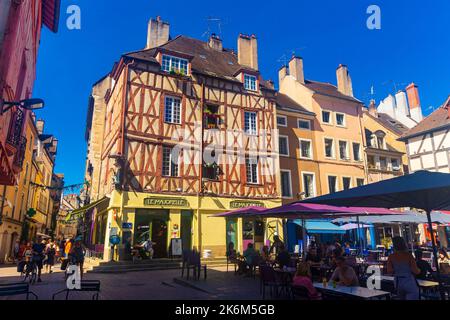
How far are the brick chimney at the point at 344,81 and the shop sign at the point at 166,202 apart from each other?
54.9 ft

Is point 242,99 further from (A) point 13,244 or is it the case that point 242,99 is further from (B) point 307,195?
(A) point 13,244

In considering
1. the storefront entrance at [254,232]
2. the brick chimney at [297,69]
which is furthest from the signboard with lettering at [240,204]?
the brick chimney at [297,69]

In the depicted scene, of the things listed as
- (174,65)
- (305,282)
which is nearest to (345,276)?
(305,282)

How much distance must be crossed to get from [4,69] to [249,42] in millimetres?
17408

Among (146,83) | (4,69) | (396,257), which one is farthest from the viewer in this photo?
(146,83)

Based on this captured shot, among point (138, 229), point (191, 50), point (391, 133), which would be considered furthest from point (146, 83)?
point (391, 133)

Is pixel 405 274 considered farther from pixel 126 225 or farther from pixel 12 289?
pixel 126 225

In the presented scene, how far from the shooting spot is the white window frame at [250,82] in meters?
20.0

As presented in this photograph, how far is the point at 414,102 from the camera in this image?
30062 mm

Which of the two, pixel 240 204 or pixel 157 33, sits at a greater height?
pixel 157 33

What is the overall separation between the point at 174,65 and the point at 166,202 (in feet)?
25.3

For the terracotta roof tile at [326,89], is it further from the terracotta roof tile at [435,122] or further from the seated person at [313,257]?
the seated person at [313,257]

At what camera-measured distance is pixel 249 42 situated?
72.7 feet

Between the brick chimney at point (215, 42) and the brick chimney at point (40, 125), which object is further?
the brick chimney at point (40, 125)
